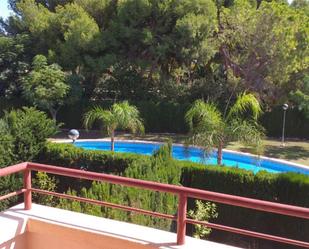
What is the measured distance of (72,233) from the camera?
13.7 feet

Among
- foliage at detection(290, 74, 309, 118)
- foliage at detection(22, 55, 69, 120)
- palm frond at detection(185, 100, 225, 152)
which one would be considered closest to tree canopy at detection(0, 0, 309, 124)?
foliage at detection(290, 74, 309, 118)

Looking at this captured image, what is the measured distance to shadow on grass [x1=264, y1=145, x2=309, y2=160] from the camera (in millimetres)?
17639

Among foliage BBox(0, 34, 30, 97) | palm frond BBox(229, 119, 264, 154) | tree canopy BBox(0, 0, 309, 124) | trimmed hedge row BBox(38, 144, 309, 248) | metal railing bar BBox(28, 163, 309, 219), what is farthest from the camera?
foliage BBox(0, 34, 30, 97)

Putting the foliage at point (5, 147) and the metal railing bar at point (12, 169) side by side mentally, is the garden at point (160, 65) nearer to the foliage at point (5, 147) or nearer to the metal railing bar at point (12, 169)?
the foliage at point (5, 147)

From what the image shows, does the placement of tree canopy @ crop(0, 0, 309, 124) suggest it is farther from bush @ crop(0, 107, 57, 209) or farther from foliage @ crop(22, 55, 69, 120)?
bush @ crop(0, 107, 57, 209)

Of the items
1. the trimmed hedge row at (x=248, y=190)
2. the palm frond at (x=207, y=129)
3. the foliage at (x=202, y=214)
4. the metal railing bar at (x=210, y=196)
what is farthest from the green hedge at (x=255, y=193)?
the metal railing bar at (x=210, y=196)

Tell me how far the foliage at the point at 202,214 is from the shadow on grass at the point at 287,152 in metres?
9.02

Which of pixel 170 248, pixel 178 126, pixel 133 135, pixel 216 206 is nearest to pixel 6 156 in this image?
pixel 216 206

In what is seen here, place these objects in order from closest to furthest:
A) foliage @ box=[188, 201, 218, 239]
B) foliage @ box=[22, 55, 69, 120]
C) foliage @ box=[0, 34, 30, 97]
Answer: foliage @ box=[188, 201, 218, 239] < foliage @ box=[22, 55, 69, 120] < foliage @ box=[0, 34, 30, 97]

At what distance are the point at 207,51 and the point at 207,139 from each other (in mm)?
10245

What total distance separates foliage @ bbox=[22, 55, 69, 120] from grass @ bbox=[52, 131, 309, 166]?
194 centimetres

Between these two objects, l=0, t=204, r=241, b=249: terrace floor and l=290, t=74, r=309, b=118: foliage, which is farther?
l=290, t=74, r=309, b=118: foliage

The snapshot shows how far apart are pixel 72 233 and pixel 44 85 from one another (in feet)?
57.1

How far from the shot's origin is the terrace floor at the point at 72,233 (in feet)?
12.8
